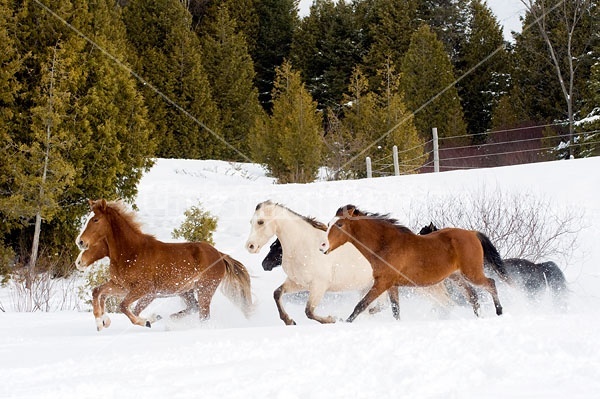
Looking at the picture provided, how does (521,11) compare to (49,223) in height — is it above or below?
above

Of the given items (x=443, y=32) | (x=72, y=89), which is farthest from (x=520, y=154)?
(x=72, y=89)

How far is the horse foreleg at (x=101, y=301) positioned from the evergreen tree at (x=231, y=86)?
2593 centimetres

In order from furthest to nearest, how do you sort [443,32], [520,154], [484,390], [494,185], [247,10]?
[247,10] < [443,32] < [520,154] < [494,185] < [484,390]

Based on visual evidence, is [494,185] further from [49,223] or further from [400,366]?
[400,366]

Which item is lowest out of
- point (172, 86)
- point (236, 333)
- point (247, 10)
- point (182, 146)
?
point (236, 333)

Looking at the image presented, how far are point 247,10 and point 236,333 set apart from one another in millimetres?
38275

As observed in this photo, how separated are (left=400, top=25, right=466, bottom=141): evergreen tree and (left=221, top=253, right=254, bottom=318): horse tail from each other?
77.7 feet

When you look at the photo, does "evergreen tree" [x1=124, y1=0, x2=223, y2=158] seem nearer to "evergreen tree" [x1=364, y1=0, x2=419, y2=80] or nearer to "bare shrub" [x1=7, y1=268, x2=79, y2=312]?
"evergreen tree" [x1=364, y1=0, x2=419, y2=80]

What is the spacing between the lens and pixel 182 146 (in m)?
30.8

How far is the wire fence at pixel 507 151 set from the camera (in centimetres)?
2430

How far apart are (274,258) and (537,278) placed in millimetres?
3030

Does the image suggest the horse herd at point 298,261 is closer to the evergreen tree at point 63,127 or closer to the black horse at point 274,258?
the black horse at point 274,258

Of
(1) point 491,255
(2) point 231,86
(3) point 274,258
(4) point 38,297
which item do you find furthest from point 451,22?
(1) point 491,255

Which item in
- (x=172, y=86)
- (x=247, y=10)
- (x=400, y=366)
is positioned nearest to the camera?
(x=400, y=366)
